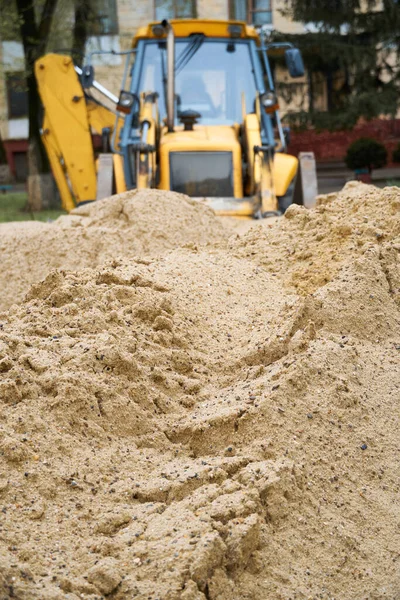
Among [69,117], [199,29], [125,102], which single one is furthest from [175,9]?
[125,102]

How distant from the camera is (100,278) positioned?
4.21 metres

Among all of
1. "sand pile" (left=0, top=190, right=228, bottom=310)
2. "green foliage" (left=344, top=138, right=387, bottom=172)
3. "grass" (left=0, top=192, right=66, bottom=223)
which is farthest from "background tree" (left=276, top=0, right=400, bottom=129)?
"sand pile" (left=0, top=190, right=228, bottom=310)

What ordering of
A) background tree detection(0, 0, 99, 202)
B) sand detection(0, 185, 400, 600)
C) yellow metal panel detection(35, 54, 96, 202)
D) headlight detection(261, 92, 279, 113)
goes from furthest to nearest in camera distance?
1. background tree detection(0, 0, 99, 202)
2. yellow metal panel detection(35, 54, 96, 202)
3. headlight detection(261, 92, 279, 113)
4. sand detection(0, 185, 400, 600)

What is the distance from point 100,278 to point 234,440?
1307 millimetres

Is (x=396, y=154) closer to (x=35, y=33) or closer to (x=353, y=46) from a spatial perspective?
(x=353, y=46)

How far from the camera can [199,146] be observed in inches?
315

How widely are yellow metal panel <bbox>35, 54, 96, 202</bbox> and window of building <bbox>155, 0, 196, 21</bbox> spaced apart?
1512 cm

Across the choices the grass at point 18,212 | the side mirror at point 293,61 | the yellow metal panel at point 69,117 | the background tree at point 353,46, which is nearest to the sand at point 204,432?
the side mirror at point 293,61

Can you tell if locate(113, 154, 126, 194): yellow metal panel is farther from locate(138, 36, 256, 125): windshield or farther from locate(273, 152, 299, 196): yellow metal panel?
locate(273, 152, 299, 196): yellow metal panel

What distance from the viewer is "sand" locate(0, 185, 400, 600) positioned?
2.69 metres

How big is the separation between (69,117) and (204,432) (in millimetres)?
7253

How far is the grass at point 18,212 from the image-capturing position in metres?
15.6

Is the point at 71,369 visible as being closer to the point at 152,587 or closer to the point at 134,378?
the point at 134,378

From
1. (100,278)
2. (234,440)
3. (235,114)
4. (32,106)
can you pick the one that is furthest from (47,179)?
(234,440)
